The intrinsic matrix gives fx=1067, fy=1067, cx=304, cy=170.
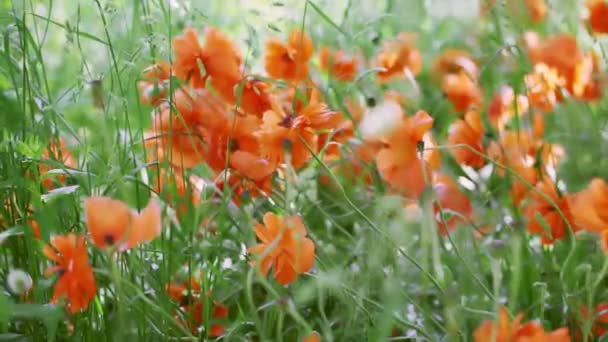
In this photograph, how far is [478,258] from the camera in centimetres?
107

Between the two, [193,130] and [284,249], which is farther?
[193,130]

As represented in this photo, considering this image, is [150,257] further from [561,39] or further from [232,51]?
[561,39]

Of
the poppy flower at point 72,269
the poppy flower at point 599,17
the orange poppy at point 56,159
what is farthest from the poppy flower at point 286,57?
the poppy flower at point 72,269

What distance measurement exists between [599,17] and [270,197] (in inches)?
19.8

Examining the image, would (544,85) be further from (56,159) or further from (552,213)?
(56,159)

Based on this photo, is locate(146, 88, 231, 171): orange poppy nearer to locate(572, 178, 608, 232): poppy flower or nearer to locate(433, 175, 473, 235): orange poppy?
locate(433, 175, 473, 235): orange poppy

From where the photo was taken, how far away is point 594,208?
0.83m

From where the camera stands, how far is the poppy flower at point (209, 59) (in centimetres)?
100

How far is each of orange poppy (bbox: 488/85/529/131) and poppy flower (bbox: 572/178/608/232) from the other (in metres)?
0.38

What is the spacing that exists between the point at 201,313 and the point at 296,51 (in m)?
0.32

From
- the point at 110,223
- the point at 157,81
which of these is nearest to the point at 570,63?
the point at 157,81

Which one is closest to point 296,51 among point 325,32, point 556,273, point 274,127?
point 274,127

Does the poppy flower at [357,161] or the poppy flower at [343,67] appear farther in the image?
the poppy flower at [343,67]

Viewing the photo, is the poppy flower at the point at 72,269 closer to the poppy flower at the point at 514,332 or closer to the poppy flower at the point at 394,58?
the poppy flower at the point at 514,332
